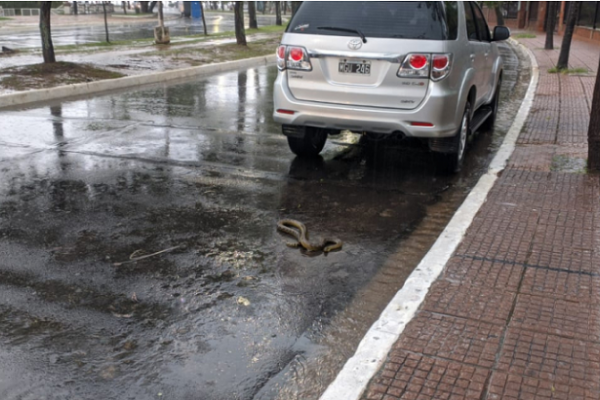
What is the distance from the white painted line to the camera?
311cm

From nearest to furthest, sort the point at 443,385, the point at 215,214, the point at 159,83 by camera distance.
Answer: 1. the point at 443,385
2. the point at 215,214
3. the point at 159,83

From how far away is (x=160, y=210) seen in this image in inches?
224

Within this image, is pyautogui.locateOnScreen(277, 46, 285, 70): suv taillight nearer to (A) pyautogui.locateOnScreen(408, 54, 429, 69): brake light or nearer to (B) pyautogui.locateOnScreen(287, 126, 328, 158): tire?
(B) pyautogui.locateOnScreen(287, 126, 328, 158): tire

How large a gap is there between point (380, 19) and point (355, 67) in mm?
553

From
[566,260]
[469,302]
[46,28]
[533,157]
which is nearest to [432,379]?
[469,302]

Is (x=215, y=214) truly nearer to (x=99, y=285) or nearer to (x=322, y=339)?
(x=99, y=285)

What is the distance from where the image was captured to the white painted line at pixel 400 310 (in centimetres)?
311

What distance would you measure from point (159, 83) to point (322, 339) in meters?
11.6

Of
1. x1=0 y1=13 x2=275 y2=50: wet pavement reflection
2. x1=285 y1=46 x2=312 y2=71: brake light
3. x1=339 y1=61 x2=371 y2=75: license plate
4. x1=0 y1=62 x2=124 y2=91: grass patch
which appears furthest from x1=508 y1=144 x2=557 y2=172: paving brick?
x1=0 y1=13 x2=275 y2=50: wet pavement reflection

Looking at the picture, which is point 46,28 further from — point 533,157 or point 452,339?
point 452,339

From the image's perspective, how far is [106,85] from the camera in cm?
1288

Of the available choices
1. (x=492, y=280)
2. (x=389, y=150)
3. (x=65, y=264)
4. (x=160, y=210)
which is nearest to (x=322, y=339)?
(x=492, y=280)

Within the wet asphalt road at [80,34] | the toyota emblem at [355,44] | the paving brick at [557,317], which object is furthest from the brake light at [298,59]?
the wet asphalt road at [80,34]

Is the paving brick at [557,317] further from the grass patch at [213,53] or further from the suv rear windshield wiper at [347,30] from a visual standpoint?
the grass patch at [213,53]
